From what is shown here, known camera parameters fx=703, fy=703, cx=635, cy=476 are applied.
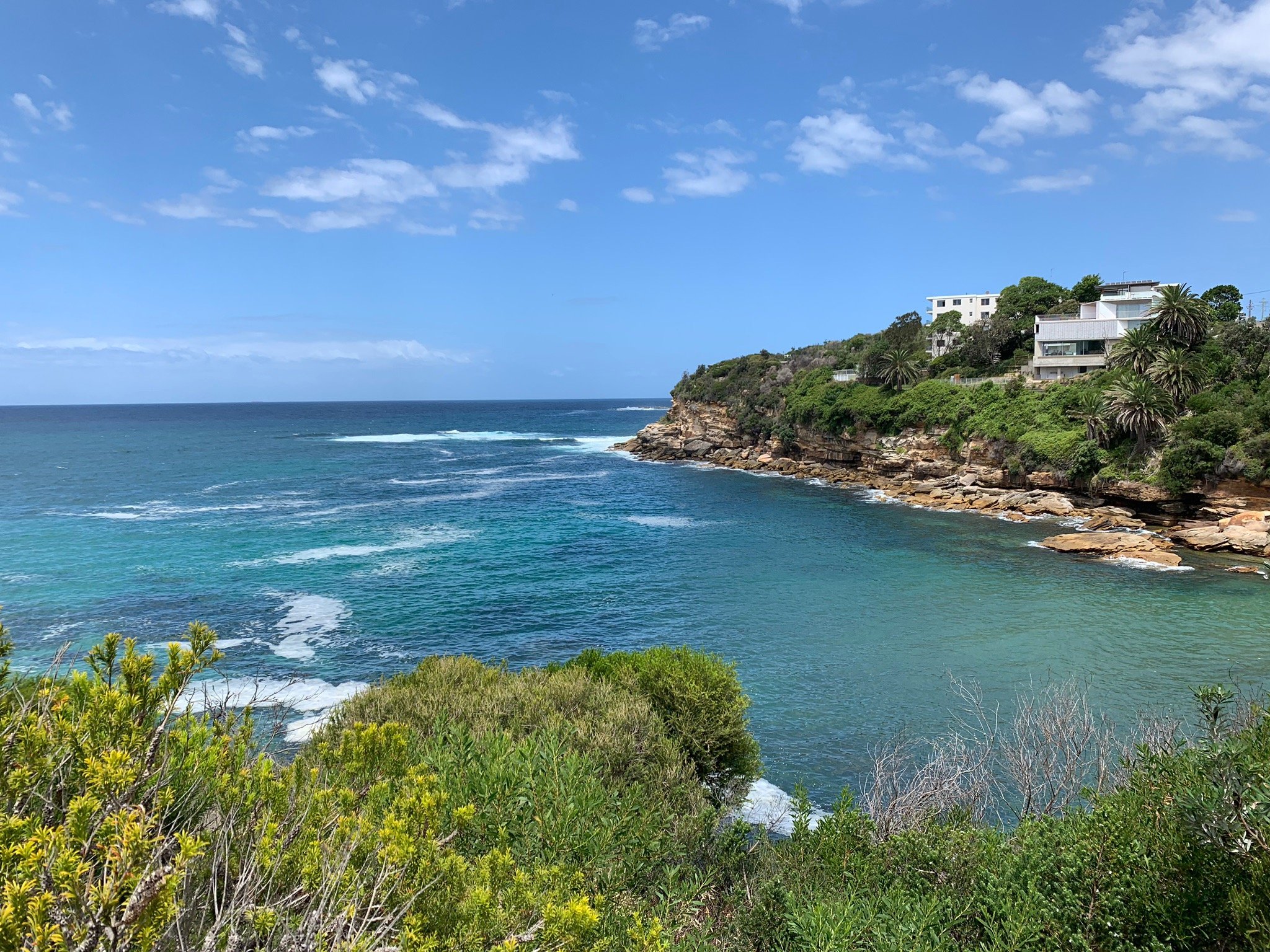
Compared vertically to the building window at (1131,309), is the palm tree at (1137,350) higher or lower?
lower

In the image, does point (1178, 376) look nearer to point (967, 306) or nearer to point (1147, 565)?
point (1147, 565)

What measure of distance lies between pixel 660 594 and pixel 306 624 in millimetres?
13503

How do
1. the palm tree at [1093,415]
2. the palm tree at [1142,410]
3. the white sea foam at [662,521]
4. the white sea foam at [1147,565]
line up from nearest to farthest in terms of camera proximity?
the white sea foam at [1147,565]
the palm tree at [1142,410]
the palm tree at [1093,415]
the white sea foam at [662,521]

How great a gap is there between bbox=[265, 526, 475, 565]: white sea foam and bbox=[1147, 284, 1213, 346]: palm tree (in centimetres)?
4880

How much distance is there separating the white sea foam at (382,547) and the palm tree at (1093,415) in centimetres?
3753

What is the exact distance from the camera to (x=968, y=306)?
9969 cm

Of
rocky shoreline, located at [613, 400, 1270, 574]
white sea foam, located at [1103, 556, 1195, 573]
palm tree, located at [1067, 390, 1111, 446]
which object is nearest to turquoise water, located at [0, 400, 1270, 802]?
white sea foam, located at [1103, 556, 1195, 573]

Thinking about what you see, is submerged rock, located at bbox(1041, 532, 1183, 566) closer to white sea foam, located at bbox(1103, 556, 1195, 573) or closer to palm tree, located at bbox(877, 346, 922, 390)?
white sea foam, located at bbox(1103, 556, 1195, 573)

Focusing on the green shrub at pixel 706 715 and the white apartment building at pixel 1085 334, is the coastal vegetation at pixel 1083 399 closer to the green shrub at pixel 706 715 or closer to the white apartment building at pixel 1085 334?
the white apartment building at pixel 1085 334

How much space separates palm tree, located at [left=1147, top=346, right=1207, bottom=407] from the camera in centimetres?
4272

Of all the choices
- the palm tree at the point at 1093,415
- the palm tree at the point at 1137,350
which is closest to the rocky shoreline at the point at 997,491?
the palm tree at the point at 1093,415

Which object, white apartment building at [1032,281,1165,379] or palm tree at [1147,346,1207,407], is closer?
palm tree at [1147,346,1207,407]

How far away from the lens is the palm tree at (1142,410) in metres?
40.4

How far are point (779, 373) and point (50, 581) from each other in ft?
215
